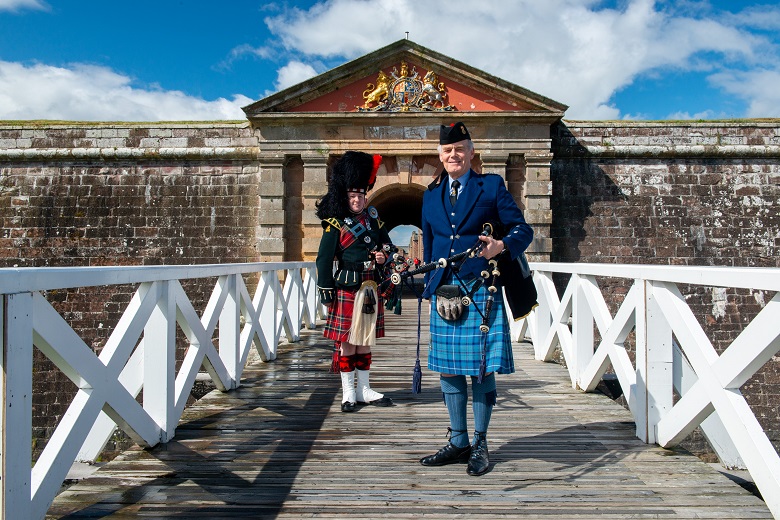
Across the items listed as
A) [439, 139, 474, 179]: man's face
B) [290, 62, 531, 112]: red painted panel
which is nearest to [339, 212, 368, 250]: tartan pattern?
[439, 139, 474, 179]: man's face

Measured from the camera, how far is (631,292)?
369 centimetres

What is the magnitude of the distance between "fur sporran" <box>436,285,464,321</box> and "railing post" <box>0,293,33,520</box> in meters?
1.81

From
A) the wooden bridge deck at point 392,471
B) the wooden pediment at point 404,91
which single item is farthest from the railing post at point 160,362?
the wooden pediment at point 404,91

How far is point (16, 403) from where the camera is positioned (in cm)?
200

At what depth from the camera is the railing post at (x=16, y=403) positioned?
1945 millimetres

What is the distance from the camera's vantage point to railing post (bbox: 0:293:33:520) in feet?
6.38

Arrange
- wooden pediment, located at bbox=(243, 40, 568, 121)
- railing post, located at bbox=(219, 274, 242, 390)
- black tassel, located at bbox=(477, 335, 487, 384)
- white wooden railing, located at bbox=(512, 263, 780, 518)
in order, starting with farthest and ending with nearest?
wooden pediment, located at bbox=(243, 40, 568, 121)
railing post, located at bbox=(219, 274, 242, 390)
black tassel, located at bbox=(477, 335, 487, 384)
white wooden railing, located at bbox=(512, 263, 780, 518)

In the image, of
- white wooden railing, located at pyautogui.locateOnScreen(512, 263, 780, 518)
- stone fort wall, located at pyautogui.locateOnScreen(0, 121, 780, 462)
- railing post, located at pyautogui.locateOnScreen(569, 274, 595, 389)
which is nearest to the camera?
white wooden railing, located at pyautogui.locateOnScreen(512, 263, 780, 518)

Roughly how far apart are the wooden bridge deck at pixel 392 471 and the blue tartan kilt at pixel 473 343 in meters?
0.53

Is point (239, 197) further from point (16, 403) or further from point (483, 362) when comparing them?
point (16, 403)

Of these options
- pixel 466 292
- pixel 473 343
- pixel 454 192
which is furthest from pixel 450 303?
pixel 454 192

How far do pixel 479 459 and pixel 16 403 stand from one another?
206 cm

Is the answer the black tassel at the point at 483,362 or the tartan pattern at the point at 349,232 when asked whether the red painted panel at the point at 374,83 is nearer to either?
the tartan pattern at the point at 349,232

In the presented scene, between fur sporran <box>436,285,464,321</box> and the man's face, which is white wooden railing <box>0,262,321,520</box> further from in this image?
the man's face
